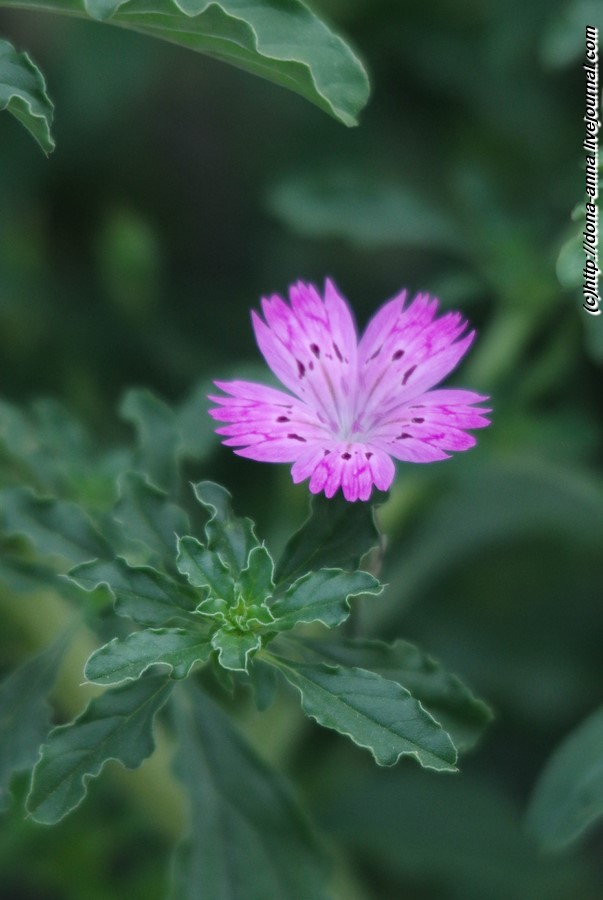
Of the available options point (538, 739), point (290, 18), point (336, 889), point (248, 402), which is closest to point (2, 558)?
point (248, 402)

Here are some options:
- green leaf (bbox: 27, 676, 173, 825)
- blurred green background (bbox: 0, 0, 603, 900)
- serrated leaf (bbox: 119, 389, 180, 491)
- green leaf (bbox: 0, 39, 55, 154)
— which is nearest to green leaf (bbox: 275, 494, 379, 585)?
green leaf (bbox: 27, 676, 173, 825)

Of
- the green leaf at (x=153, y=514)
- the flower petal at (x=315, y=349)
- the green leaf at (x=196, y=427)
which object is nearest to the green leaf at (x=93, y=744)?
the green leaf at (x=153, y=514)

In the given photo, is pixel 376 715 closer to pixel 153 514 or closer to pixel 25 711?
pixel 153 514

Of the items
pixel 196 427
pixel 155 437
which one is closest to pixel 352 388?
pixel 155 437

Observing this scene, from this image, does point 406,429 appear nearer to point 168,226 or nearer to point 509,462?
point 509,462

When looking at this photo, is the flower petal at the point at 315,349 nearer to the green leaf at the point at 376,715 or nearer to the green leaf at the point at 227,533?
the green leaf at the point at 227,533

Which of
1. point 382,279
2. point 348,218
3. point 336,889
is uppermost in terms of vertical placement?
point 348,218
